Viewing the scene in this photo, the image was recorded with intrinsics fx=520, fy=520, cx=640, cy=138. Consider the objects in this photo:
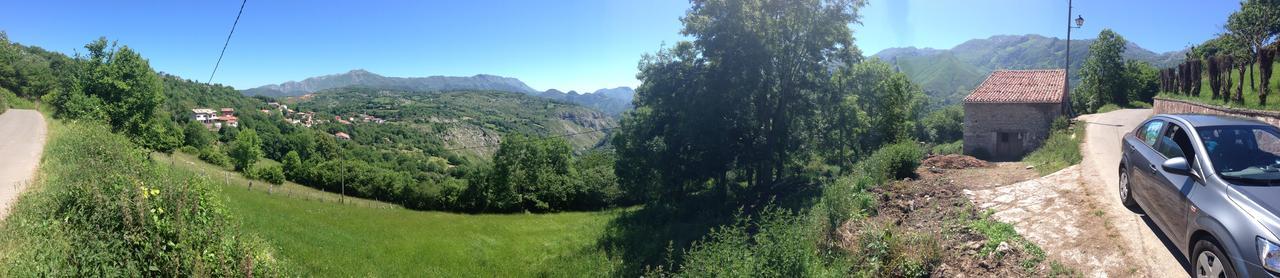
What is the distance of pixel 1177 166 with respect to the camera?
5332 millimetres

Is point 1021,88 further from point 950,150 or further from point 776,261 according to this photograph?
point 776,261

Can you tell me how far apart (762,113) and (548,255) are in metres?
11.3

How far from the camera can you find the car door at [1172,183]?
516 cm

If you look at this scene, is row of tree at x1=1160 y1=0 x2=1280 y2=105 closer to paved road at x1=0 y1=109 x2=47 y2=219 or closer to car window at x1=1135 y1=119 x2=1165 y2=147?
car window at x1=1135 y1=119 x2=1165 y2=147

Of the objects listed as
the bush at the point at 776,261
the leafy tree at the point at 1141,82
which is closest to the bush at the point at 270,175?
the bush at the point at 776,261

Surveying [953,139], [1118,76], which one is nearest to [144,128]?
[1118,76]

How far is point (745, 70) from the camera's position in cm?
2120

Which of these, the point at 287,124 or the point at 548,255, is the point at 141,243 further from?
the point at 287,124

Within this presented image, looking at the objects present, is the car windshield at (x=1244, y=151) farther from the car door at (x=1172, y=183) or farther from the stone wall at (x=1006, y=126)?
the stone wall at (x=1006, y=126)

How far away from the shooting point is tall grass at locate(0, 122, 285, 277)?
577cm

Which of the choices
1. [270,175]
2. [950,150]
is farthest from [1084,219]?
[270,175]

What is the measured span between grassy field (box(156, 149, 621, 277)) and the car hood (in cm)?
1416

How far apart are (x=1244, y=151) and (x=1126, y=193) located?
2.08 meters

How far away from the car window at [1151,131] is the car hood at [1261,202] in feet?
7.61
